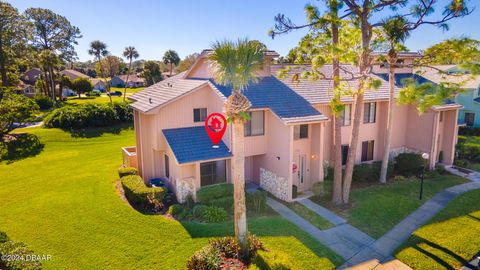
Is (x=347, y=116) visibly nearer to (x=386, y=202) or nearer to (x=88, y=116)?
(x=386, y=202)

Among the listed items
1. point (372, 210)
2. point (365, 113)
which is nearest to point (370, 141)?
point (365, 113)

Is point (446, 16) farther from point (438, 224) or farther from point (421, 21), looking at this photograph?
point (438, 224)

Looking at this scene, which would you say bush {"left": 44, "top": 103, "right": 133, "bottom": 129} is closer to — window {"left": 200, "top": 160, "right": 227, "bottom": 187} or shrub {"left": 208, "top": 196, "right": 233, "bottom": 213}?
window {"left": 200, "top": 160, "right": 227, "bottom": 187}

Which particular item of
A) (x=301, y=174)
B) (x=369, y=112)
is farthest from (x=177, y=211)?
(x=369, y=112)

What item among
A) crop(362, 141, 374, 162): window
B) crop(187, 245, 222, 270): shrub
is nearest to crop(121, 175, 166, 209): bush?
crop(187, 245, 222, 270): shrub

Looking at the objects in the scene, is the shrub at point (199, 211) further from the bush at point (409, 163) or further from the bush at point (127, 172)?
the bush at point (409, 163)
